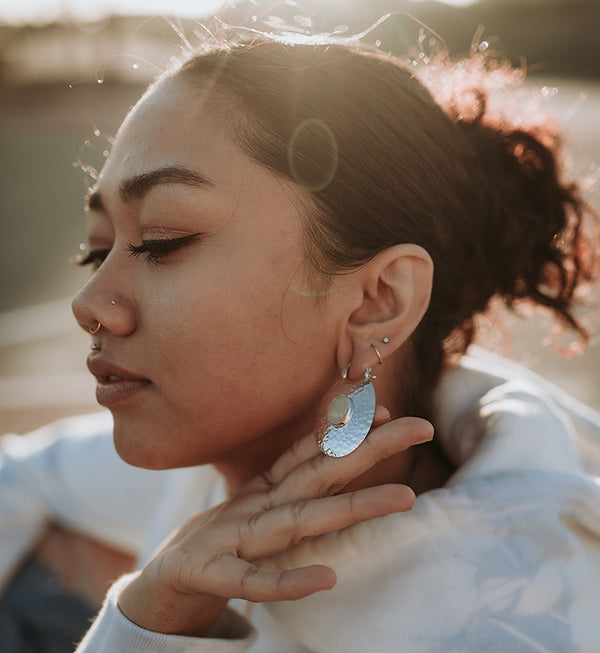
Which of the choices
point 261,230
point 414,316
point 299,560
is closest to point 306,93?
point 261,230

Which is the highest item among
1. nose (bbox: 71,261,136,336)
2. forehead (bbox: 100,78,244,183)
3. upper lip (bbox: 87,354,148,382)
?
forehead (bbox: 100,78,244,183)

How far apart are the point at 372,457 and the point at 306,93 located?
2.75ft

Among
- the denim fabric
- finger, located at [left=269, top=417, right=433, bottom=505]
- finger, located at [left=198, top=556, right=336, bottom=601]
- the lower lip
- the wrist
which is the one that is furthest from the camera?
the denim fabric

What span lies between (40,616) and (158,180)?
1.84 metres

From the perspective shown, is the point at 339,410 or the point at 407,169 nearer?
the point at 339,410

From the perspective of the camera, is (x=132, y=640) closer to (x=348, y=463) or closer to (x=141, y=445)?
(x=141, y=445)

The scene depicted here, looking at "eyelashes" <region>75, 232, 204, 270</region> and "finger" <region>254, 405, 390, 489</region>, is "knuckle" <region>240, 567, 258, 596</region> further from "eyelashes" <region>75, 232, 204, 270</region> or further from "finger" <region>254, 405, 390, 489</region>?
"eyelashes" <region>75, 232, 204, 270</region>

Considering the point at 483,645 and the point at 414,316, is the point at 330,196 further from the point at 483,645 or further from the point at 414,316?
the point at 483,645

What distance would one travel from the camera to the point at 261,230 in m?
1.52

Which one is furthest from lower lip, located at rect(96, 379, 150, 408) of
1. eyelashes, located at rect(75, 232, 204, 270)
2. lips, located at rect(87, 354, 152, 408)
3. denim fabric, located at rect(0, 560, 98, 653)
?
denim fabric, located at rect(0, 560, 98, 653)

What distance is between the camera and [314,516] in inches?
52.2

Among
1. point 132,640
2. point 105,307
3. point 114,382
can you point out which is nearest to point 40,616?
point 132,640

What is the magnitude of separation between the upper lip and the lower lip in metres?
0.01

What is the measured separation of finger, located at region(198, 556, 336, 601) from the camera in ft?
3.97
